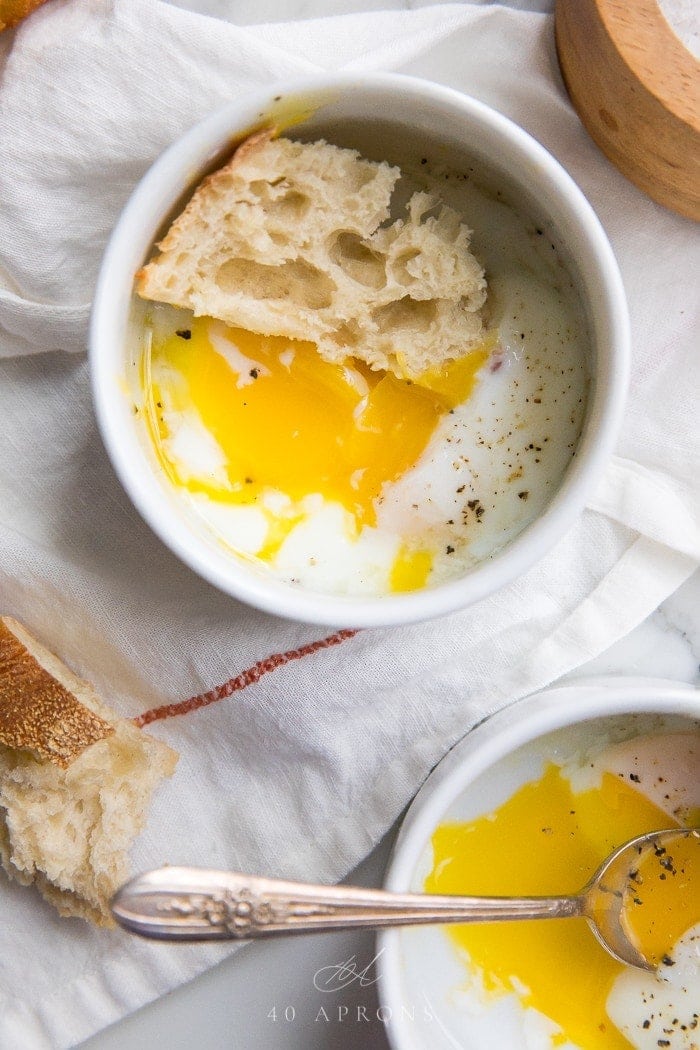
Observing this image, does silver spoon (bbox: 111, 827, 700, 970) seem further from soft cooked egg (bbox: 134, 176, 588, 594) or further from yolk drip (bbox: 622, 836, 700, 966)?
soft cooked egg (bbox: 134, 176, 588, 594)

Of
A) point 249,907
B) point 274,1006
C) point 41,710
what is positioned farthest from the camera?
point 274,1006

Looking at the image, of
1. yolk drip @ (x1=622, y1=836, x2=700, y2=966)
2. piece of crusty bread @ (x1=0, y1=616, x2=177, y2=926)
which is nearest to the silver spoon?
yolk drip @ (x1=622, y1=836, x2=700, y2=966)

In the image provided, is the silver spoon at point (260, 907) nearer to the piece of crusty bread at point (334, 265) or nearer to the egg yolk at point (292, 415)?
the egg yolk at point (292, 415)

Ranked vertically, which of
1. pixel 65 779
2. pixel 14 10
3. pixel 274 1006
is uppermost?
pixel 14 10

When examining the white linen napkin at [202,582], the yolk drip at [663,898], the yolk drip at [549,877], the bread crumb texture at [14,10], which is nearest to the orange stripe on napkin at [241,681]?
the white linen napkin at [202,582]

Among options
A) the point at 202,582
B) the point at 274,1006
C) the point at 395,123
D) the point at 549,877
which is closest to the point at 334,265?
the point at 395,123

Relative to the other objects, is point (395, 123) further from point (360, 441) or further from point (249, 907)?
point (249, 907)

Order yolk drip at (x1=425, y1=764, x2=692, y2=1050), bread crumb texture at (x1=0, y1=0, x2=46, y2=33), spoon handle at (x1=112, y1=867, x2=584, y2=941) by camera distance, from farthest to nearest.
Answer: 1. yolk drip at (x1=425, y1=764, x2=692, y2=1050)
2. bread crumb texture at (x1=0, y1=0, x2=46, y2=33)
3. spoon handle at (x1=112, y1=867, x2=584, y2=941)
